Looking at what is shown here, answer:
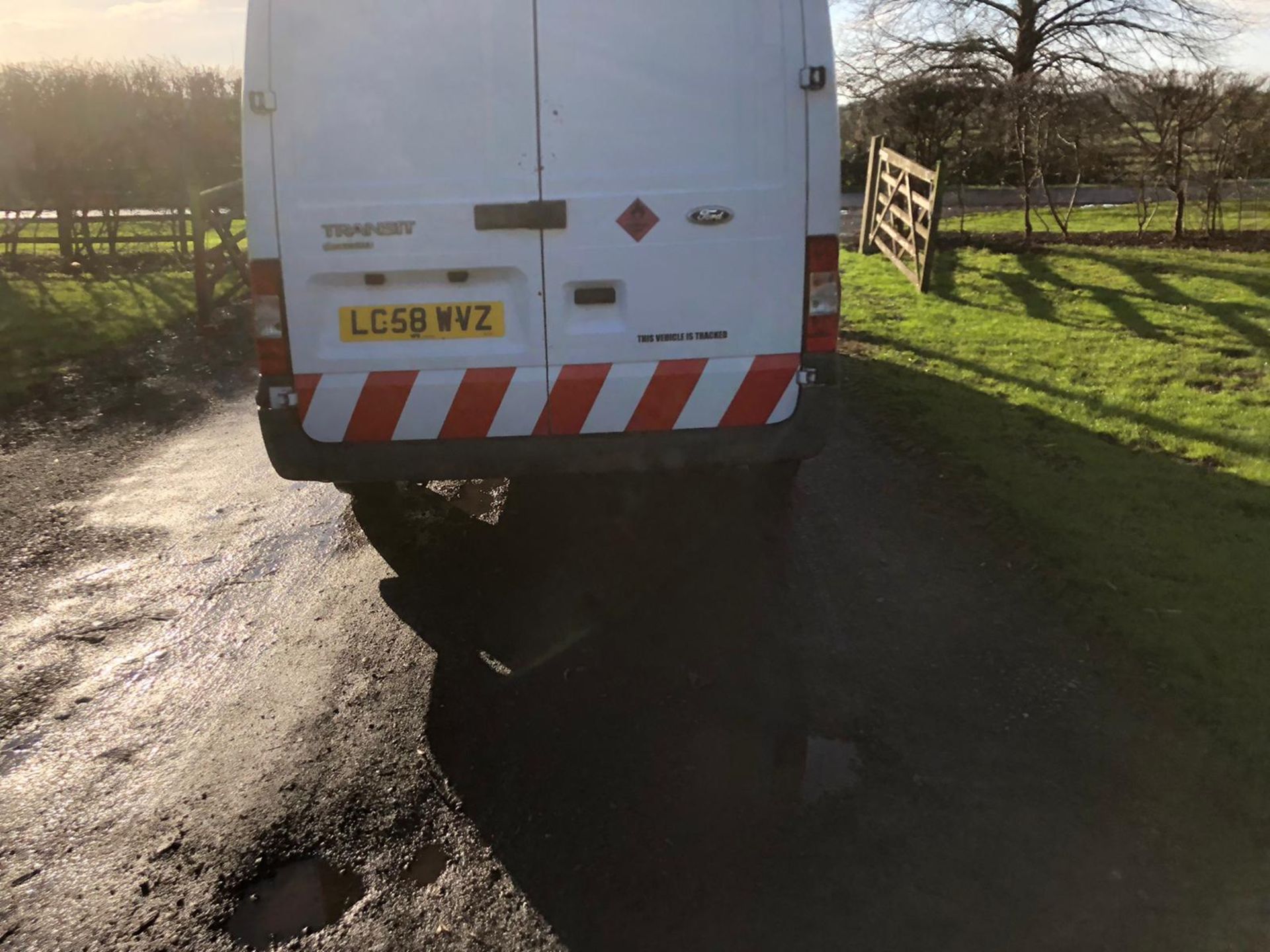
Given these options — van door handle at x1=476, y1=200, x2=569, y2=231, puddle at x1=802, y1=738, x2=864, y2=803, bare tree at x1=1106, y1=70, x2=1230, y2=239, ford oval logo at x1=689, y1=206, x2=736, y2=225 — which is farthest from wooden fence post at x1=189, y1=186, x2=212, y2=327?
bare tree at x1=1106, y1=70, x2=1230, y2=239

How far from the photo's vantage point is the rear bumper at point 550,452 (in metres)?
4.33

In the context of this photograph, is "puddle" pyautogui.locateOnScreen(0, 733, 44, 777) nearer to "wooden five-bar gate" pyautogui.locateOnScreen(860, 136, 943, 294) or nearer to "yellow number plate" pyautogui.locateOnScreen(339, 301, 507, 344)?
"yellow number plate" pyautogui.locateOnScreen(339, 301, 507, 344)

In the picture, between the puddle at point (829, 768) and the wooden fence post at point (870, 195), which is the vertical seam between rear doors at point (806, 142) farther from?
the wooden fence post at point (870, 195)

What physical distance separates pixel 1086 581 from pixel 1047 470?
1536 mm

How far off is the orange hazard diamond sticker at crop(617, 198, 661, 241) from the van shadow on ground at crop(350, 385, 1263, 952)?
163cm

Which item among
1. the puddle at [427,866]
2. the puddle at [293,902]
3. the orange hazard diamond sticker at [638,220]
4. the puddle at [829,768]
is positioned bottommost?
the puddle at [293,902]

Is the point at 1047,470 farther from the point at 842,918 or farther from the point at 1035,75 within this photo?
the point at 1035,75

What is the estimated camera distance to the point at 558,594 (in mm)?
4676

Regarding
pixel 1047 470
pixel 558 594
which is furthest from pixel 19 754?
pixel 1047 470

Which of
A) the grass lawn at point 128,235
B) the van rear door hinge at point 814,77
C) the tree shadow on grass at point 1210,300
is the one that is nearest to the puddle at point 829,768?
the van rear door hinge at point 814,77

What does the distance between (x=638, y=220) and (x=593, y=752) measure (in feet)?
6.79

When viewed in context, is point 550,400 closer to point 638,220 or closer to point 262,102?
point 638,220

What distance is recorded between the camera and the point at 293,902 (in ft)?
9.15

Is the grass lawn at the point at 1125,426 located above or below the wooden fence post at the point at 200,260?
below
